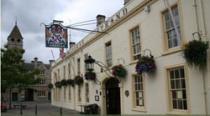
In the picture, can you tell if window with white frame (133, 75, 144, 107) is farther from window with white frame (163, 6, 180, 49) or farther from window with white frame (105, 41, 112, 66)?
window with white frame (105, 41, 112, 66)

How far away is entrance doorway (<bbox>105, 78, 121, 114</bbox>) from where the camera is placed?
20.0m

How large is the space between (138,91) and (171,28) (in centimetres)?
421

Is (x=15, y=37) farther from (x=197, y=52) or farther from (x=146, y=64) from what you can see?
(x=197, y=52)

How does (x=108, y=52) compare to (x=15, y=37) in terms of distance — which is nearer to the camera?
(x=108, y=52)

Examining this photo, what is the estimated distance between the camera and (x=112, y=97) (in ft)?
66.3

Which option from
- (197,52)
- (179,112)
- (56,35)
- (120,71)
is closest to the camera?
(197,52)

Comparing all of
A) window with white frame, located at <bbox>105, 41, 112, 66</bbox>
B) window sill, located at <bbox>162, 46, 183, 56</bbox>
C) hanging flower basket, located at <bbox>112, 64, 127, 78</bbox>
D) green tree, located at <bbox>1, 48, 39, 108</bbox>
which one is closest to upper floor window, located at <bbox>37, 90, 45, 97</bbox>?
green tree, located at <bbox>1, 48, 39, 108</bbox>

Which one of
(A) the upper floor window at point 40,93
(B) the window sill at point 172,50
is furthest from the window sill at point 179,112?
(A) the upper floor window at point 40,93

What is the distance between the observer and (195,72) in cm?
1112

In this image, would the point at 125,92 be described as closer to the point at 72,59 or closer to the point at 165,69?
the point at 165,69

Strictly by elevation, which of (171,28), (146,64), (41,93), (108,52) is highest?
(171,28)

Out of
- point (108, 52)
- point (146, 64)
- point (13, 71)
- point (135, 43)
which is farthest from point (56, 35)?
point (13, 71)

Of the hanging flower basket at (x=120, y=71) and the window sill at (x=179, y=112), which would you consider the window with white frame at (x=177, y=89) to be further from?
the hanging flower basket at (x=120, y=71)

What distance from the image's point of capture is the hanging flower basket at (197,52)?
1034cm
